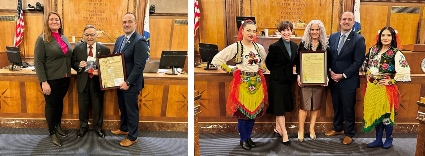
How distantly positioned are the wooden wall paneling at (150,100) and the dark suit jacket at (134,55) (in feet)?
0.51

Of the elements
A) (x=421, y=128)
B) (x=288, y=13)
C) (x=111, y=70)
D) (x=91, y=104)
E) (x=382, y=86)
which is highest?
(x=288, y=13)

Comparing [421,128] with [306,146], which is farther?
[306,146]

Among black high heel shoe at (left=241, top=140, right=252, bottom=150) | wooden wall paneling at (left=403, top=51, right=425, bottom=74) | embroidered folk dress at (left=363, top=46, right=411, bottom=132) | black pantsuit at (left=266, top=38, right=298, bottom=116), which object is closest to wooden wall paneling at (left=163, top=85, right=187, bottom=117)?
black high heel shoe at (left=241, top=140, right=252, bottom=150)

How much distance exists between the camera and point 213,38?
8.43 ft

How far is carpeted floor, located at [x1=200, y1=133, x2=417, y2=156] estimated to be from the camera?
2322mm

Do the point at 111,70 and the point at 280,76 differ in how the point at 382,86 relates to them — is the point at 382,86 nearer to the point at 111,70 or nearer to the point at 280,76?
the point at 280,76

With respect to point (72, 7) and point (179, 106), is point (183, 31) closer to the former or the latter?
point (179, 106)

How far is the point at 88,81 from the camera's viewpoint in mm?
2260

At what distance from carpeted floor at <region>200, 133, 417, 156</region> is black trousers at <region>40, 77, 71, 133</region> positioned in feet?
2.92

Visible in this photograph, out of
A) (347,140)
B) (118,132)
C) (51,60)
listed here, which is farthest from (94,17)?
(347,140)

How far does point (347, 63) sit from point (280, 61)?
1.52ft

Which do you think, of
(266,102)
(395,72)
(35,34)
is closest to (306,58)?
(266,102)

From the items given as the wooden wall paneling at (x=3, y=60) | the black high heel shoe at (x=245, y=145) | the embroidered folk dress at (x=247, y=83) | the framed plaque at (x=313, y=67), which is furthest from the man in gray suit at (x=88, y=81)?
the framed plaque at (x=313, y=67)

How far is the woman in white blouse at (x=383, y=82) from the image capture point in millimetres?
2293
